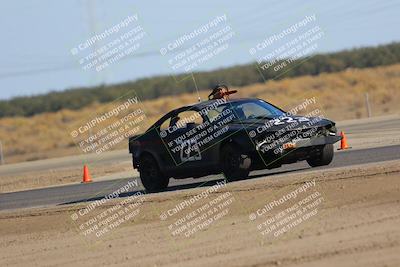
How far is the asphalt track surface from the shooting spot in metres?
19.5

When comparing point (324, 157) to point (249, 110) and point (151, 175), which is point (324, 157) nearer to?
point (249, 110)

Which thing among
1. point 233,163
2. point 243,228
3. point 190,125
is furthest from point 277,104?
point 243,228

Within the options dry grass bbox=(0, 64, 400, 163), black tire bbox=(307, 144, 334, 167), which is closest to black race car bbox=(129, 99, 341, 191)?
black tire bbox=(307, 144, 334, 167)

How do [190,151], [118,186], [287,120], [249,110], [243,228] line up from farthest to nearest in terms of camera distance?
[118,186]
[249,110]
[190,151]
[287,120]
[243,228]

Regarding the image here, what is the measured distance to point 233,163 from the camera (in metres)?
17.8

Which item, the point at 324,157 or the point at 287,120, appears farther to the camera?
the point at 324,157

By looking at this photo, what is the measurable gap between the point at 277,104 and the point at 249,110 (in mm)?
43442

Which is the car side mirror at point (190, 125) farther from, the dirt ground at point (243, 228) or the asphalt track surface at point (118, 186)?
the dirt ground at point (243, 228)

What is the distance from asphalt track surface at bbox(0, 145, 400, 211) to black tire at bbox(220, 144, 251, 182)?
54 cm

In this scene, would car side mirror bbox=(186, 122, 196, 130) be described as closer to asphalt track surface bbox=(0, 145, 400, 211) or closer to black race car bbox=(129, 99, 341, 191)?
black race car bbox=(129, 99, 341, 191)

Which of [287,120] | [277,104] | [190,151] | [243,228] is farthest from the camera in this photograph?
[277,104]

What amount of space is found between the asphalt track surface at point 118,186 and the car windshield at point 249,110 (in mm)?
1092

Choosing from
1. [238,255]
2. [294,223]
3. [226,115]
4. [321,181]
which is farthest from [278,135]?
[238,255]

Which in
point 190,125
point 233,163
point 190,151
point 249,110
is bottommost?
point 233,163
